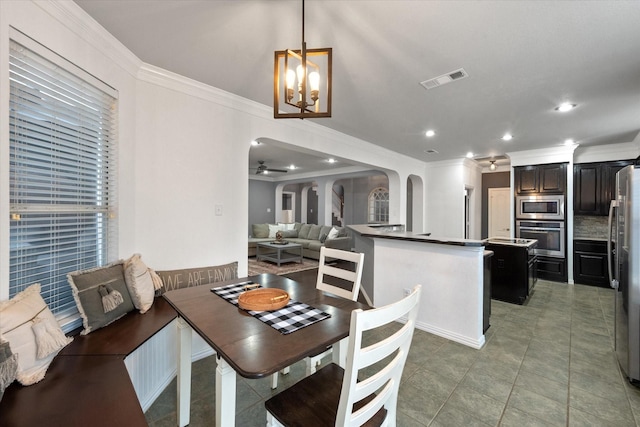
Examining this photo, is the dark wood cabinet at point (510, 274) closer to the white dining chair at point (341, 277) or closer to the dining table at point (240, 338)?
the white dining chair at point (341, 277)

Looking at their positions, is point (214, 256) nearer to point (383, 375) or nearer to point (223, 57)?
point (223, 57)

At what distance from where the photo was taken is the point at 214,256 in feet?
9.08

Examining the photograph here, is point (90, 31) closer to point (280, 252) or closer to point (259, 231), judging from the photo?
point (280, 252)

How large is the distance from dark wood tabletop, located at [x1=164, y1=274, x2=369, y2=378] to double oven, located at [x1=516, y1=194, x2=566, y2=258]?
17.9 feet

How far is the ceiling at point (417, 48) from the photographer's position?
1.65 meters

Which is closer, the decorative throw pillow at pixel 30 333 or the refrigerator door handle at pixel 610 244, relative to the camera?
the decorative throw pillow at pixel 30 333

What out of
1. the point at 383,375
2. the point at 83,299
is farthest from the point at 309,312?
the point at 83,299

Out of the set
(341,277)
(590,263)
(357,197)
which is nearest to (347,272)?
(341,277)

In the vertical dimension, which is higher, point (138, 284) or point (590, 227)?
point (590, 227)

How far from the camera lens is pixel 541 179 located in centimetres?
525

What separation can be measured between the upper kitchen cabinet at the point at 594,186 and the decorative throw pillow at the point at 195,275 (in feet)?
20.5

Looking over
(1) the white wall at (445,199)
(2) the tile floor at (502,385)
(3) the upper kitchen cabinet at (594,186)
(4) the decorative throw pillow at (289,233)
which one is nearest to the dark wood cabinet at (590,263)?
(3) the upper kitchen cabinet at (594,186)

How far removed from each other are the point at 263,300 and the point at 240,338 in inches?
15.4

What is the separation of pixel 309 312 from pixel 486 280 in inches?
89.9
